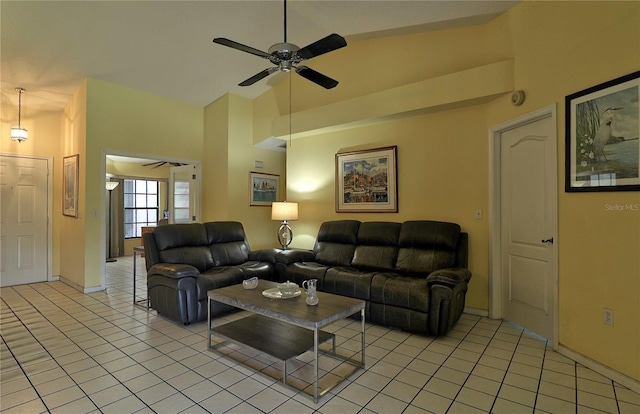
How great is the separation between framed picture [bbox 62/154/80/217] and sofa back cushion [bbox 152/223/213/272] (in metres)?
1.98

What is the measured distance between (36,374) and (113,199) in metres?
6.65

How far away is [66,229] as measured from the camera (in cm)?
528

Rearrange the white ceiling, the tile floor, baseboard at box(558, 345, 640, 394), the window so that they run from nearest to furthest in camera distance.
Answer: the tile floor → baseboard at box(558, 345, 640, 394) → the white ceiling → the window

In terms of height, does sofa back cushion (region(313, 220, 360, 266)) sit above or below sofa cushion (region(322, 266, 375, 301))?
→ above

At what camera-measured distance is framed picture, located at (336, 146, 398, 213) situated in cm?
441

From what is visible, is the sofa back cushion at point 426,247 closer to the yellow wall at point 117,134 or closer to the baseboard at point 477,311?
the baseboard at point 477,311

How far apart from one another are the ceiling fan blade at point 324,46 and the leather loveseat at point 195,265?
240 cm

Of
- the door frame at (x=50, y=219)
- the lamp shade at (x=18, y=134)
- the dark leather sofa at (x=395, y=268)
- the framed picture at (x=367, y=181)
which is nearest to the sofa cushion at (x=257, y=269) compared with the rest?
the dark leather sofa at (x=395, y=268)

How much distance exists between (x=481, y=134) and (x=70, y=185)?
19.4 feet

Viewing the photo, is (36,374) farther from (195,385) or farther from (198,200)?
(198,200)

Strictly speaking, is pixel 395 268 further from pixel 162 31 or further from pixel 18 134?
pixel 18 134

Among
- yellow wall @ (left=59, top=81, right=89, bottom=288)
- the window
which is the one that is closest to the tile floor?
yellow wall @ (left=59, top=81, right=89, bottom=288)

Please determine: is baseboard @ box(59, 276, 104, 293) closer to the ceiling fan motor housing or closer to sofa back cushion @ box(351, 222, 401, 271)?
sofa back cushion @ box(351, 222, 401, 271)

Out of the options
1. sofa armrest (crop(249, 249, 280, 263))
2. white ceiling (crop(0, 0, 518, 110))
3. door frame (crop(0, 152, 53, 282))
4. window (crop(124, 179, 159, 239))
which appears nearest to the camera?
white ceiling (crop(0, 0, 518, 110))
